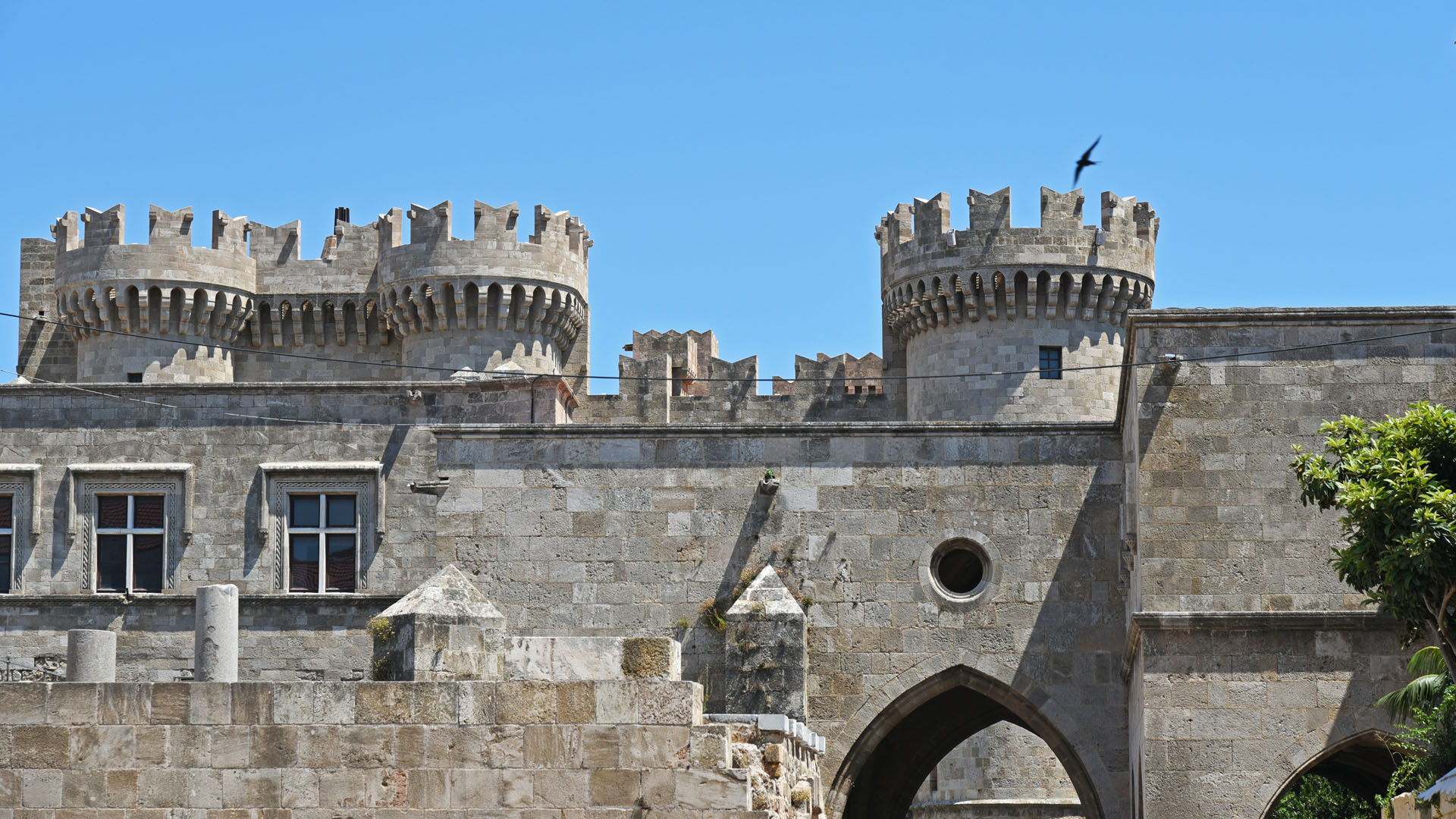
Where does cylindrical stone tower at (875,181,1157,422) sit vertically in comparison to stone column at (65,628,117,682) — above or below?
Result: above

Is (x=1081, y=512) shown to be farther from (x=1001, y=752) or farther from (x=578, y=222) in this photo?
(x=578, y=222)

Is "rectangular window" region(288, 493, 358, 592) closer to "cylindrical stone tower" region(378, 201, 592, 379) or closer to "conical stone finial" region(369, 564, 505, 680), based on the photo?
"conical stone finial" region(369, 564, 505, 680)

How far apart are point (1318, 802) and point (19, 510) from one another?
102 feet

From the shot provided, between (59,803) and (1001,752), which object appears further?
(1001,752)

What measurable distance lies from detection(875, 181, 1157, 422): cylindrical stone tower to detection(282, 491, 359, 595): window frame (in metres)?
11.8

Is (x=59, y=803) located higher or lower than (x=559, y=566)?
lower

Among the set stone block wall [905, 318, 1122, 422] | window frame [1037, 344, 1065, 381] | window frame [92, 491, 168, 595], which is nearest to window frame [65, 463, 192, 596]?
window frame [92, 491, 168, 595]

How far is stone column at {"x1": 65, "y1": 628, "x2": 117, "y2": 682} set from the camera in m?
19.2

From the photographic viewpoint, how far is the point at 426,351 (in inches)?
1435

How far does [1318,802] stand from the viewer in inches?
1875

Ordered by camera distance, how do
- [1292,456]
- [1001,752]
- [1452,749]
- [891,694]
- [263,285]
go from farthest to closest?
1. [263,285]
2. [1001,752]
3. [891,694]
4. [1292,456]
5. [1452,749]

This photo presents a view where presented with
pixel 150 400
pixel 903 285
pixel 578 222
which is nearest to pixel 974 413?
pixel 903 285

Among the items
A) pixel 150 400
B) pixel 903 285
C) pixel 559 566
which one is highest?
pixel 903 285

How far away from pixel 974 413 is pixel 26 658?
617 inches
